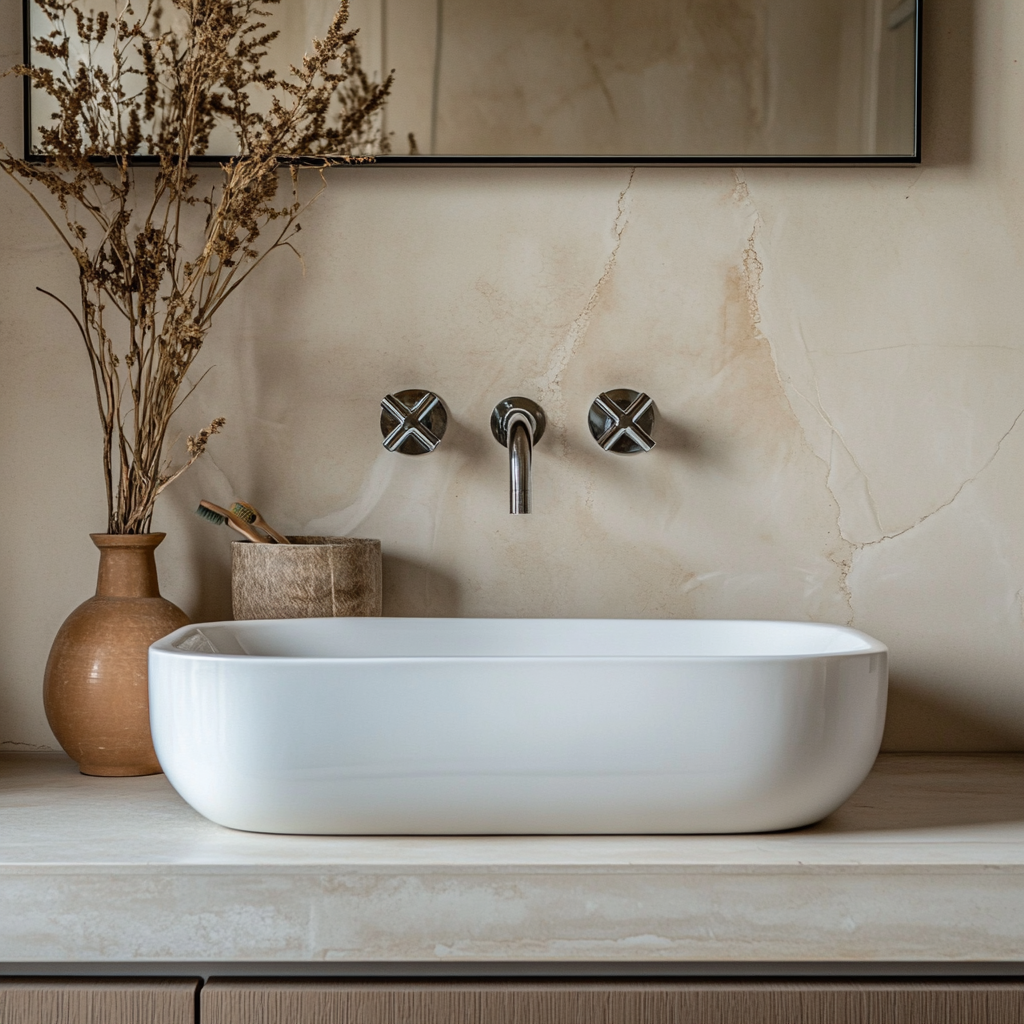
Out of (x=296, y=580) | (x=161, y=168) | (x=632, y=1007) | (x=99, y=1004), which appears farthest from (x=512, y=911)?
(x=161, y=168)

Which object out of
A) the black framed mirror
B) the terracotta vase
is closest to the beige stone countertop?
the terracotta vase

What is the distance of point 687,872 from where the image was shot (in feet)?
2.07

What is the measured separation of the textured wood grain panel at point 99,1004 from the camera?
2.09 ft

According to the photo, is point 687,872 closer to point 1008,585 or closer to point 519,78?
point 1008,585

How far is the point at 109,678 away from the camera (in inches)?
34.1

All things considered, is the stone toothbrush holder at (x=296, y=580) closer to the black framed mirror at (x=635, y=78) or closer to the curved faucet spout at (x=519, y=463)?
the curved faucet spout at (x=519, y=463)

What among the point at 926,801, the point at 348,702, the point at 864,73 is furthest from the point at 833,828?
the point at 864,73

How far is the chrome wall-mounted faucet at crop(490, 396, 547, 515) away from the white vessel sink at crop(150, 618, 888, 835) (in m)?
0.30

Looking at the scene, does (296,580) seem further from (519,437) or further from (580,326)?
(580,326)

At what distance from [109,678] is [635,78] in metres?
0.77

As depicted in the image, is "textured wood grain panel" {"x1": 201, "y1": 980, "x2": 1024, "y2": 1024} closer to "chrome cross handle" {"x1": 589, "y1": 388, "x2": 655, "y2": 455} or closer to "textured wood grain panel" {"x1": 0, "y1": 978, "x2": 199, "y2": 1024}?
"textured wood grain panel" {"x1": 0, "y1": 978, "x2": 199, "y2": 1024}

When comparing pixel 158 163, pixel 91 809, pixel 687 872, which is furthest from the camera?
pixel 158 163

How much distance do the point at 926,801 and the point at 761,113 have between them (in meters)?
0.68

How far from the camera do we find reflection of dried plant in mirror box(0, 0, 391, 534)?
0.93m
